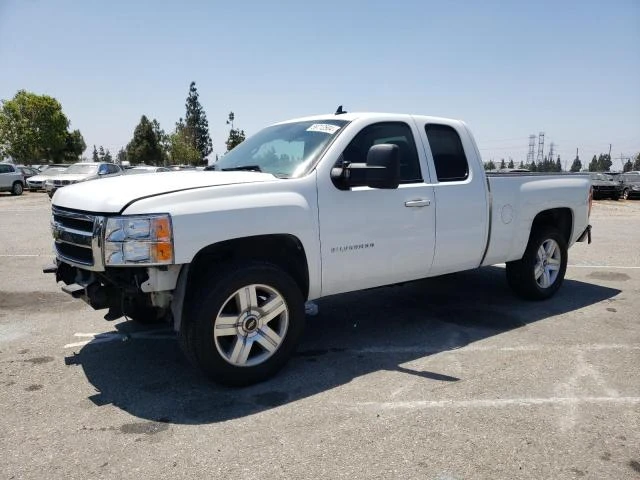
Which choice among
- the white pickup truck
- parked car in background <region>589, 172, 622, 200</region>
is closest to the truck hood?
the white pickup truck

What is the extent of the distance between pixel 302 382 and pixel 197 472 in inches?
48.9

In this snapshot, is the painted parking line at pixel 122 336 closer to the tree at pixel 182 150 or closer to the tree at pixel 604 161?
the tree at pixel 182 150

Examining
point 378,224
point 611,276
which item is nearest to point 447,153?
point 378,224

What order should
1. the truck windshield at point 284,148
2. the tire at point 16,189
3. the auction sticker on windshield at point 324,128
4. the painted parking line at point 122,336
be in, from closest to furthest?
the truck windshield at point 284,148 < the auction sticker on windshield at point 324,128 < the painted parking line at point 122,336 < the tire at point 16,189

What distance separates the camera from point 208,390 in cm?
368

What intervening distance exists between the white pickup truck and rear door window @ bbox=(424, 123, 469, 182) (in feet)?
0.05

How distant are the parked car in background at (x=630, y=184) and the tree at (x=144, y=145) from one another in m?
72.9

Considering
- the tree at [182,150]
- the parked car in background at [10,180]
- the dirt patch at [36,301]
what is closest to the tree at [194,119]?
the tree at [182,150]

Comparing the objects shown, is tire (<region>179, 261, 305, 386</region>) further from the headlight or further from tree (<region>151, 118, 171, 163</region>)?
tree (<region>151, 118, 171, 163</region>)

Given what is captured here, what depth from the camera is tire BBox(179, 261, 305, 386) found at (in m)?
3.49

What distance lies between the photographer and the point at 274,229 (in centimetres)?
369

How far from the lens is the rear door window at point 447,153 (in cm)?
486

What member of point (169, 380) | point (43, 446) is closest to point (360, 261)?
point (169, 380)

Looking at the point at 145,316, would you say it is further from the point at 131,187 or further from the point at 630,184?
the point at 630,184
